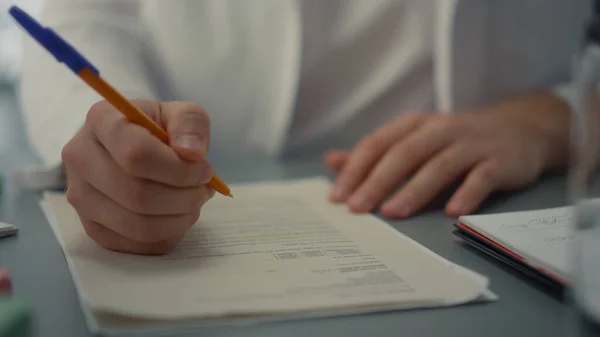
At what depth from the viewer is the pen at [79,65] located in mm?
391

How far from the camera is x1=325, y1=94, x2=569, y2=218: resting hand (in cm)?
61

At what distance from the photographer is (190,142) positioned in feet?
1.42

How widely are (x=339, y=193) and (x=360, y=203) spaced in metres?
0.04

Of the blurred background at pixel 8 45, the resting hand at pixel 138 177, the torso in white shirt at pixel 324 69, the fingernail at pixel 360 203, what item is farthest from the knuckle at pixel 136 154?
the blurred background at pixel 8 45

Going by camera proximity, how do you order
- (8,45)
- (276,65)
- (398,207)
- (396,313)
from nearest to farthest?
(396,313)
(398,207)
(276,65)
(8,45)

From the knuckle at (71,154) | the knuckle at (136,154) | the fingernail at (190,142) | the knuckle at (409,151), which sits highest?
the fingernail at (190,142)

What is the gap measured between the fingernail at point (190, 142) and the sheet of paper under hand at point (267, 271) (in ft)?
0.29

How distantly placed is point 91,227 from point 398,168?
32cm

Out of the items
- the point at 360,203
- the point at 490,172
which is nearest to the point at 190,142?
the point at 360,203

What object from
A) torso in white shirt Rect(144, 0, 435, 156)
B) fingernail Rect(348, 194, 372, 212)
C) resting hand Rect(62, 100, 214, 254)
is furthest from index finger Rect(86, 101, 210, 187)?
torso in white shirt Rect(144, 0, 435, 156)

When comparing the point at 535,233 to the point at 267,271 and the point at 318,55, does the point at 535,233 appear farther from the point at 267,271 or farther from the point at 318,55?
the point at 318,55

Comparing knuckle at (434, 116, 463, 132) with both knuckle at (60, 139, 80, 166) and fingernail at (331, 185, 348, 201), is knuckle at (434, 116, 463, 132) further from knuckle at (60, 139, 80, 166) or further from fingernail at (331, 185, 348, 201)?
knuckle at (60, 139, 80, 166)

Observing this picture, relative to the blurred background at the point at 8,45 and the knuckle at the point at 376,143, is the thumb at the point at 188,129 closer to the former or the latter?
the knuckle at the point at 376,143

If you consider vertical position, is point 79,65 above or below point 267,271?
above
